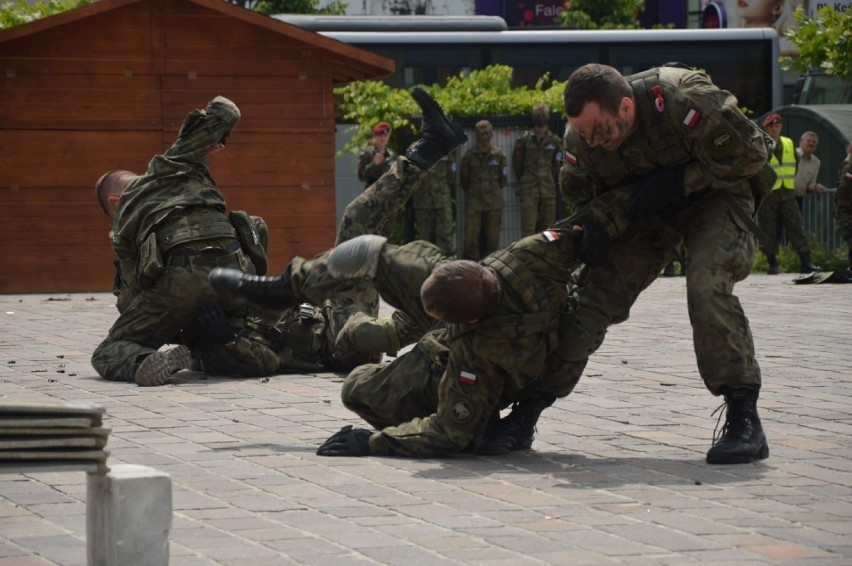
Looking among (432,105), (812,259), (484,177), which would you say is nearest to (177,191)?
(432,105)

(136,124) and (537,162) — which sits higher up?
(136,124)

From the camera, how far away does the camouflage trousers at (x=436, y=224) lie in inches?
884

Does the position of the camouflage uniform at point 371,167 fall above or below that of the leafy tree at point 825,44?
below

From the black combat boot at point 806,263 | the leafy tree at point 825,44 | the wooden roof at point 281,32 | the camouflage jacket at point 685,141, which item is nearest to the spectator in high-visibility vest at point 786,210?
the black combat boot at point 806,263

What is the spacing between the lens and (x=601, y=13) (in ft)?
A: 126

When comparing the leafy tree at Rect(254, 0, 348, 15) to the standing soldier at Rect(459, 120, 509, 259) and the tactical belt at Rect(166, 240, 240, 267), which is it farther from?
the tactical belt at Rect(166, 240, 240, 267)

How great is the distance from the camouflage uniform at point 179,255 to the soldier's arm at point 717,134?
12.9ft

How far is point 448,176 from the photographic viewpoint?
22938 mm

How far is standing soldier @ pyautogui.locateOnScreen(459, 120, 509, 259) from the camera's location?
22781 mm

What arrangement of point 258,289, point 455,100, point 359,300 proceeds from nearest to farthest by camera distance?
point 258,289 < point 359,300 < point 455,100

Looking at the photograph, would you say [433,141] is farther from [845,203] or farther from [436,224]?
[436,224]

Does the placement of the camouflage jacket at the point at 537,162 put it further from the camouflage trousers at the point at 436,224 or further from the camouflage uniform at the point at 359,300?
the camouflage uniform at the point at 359,300

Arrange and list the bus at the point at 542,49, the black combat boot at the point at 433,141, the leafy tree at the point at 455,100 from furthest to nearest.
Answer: the bus at the point at 542,49, the leafy tree at the point at 455,100, the black combat boot at the point at 433,141

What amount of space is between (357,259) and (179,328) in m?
3.30
